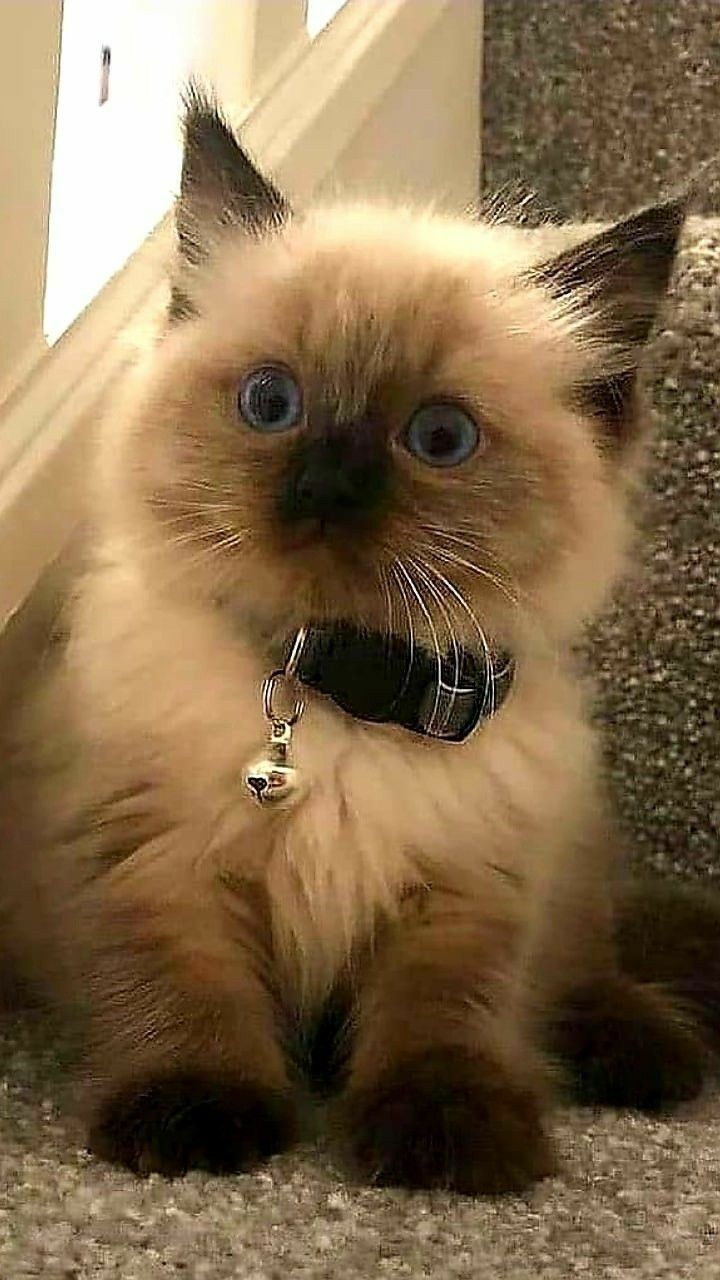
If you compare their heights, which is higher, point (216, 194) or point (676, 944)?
point (216, 194)

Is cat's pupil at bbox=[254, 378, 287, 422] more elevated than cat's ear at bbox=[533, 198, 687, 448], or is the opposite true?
cat's ear at bbox=[533, 198, 687, 448]

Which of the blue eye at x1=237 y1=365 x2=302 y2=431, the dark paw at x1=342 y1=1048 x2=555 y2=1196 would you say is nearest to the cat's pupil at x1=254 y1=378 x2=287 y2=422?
the blue eye at x1=237 y1=365 x2=302 y2=431

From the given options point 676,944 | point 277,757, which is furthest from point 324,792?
point 676,944

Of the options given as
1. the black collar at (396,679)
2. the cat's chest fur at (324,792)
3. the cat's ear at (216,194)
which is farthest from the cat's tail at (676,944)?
the cat's ear at (216,194)

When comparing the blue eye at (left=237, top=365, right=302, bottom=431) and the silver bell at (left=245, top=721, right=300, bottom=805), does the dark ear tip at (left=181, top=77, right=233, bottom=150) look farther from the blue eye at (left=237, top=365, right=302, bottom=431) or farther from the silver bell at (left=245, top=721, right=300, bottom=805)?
the silver bell at (left=245, top=721, right=300, bottom=805)

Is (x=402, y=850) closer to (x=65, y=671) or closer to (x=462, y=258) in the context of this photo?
(x=65, y=671)

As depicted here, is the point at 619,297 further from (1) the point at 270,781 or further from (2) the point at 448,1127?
(2) the point at 448,1127

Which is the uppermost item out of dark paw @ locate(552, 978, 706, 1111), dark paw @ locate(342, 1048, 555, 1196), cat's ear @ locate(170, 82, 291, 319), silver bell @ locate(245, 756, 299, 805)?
cat's ear @ locate(170, 82, 291, 319)
